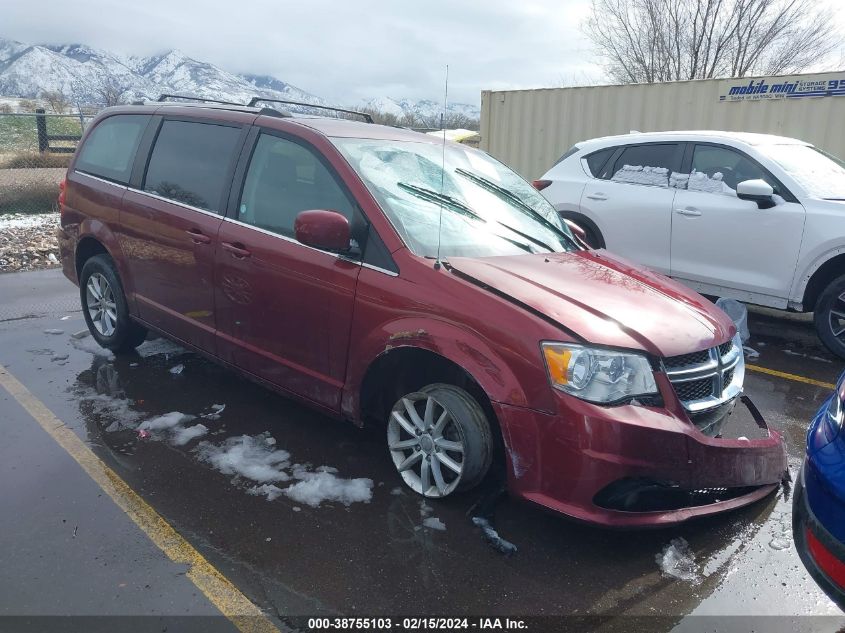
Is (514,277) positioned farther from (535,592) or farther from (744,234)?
(744,234)

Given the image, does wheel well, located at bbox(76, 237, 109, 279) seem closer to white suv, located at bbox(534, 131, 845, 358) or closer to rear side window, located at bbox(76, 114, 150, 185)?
rear side window, located at bbox(76, 114, 150, 185)

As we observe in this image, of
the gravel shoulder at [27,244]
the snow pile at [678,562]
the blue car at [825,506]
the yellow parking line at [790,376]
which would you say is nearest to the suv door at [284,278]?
the snow pile at [678,562]

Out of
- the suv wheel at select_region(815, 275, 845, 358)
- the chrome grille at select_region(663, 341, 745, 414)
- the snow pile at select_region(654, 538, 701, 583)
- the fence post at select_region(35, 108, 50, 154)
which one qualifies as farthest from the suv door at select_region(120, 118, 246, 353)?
the fence post at select_region(35, 108, 50, 154)

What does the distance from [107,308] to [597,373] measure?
4.08 meters

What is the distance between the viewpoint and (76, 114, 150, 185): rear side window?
5.02m

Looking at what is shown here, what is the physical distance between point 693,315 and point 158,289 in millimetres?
3389

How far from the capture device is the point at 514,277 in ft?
10.7

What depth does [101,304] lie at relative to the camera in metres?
5.38

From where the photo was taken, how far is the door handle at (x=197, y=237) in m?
4.16

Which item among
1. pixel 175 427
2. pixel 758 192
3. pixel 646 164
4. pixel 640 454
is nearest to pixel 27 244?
pixel 175 427

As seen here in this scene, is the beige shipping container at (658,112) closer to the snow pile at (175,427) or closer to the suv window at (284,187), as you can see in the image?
the suv window at (284,187)

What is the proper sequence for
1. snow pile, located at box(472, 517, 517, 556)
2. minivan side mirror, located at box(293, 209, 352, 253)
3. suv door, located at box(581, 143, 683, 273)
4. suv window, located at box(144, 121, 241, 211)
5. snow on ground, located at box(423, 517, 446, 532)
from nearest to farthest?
snow pile, located at box(472, 517, 517, 556)
snow on ground, located at box(423, 517, 446, 532)
minivan side mirror, located at box(293, 209, 352, 253)
suv window, located at box(144, 121, 241, 211)
suv door, located at box(581, 143, 683, 273)

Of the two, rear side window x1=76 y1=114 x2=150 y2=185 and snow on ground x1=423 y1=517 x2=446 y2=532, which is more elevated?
rear side window x1=76 y1=114 x2=150 y2=185

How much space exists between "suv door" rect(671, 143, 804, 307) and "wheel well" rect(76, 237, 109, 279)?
5230mm
